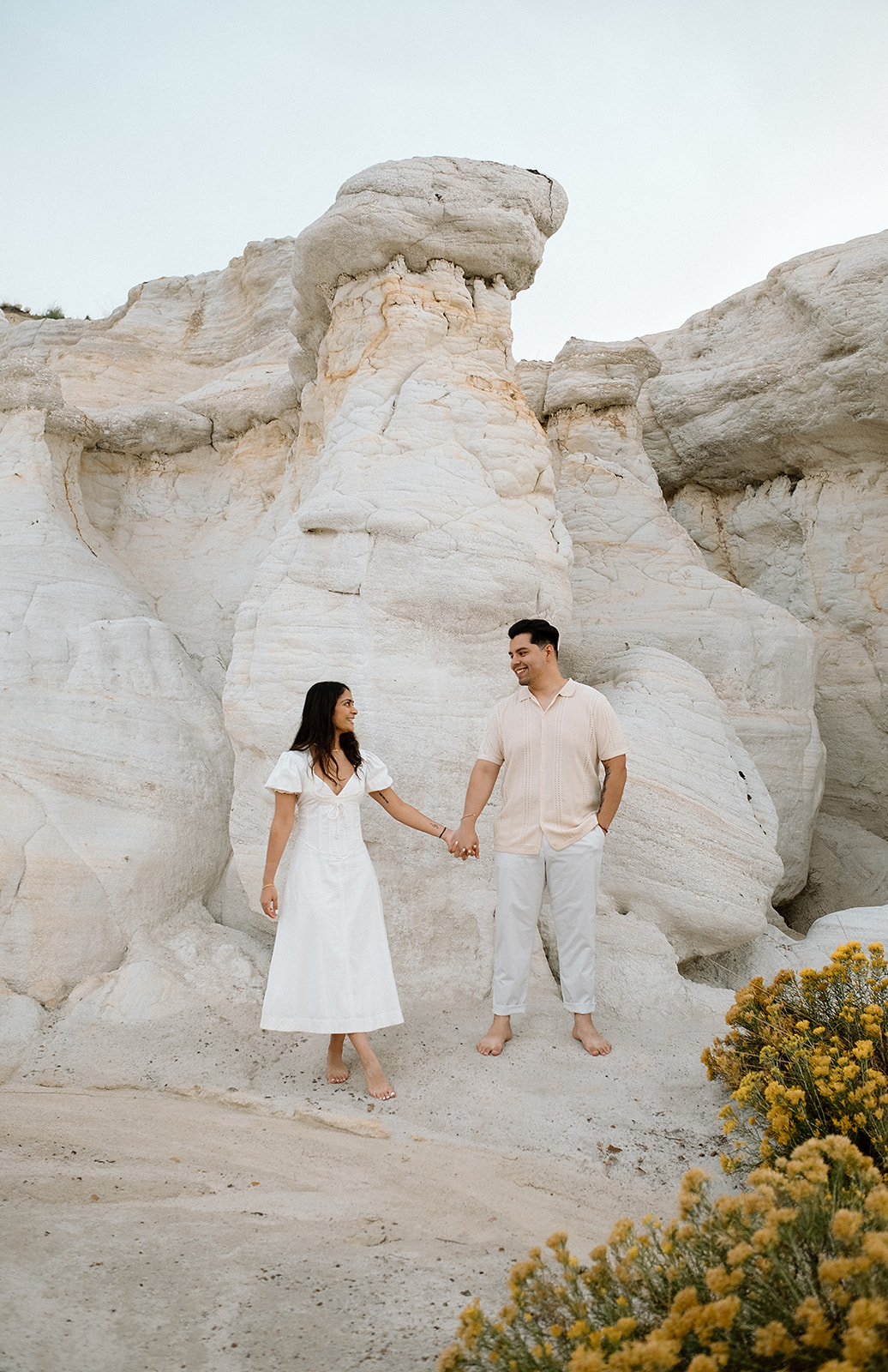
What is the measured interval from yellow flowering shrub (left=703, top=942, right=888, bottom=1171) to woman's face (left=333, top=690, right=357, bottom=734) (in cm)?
169

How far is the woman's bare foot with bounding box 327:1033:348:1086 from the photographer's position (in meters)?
3.23

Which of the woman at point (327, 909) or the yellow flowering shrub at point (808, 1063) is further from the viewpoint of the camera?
the woman at point (327, 909)

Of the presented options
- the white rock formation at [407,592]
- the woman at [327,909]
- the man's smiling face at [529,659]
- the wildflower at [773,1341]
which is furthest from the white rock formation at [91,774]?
the wildflower at [773,1341]

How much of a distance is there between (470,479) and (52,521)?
295cm

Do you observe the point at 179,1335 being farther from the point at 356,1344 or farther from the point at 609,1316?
the point at 609,1316

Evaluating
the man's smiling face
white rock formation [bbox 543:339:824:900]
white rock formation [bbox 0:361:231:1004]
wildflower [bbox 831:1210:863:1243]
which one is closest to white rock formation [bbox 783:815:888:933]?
white rock formation [bbox 543:339:824:900]

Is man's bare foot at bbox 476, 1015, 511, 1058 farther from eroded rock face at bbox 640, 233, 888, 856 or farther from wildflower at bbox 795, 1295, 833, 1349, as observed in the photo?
eroded rock face at bbox 640, 233, 888, 856

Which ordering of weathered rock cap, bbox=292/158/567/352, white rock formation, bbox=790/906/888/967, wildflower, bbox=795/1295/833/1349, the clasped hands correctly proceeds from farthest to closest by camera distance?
weathered rock cap, bbox=292/158/567/352, white rock formation, bbox=790/906/888/967, the clasped hands, wildflower, bbox=795/1295/833/1349

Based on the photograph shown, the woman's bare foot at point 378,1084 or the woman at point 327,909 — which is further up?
the woman at point 327,909

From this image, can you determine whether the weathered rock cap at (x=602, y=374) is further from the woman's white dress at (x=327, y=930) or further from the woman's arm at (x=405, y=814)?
the woman's white dress at (x=327, y=930)

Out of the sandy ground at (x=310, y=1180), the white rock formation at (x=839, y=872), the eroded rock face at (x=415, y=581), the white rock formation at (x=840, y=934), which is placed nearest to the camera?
the sandy ground at (x=310, y=1180)

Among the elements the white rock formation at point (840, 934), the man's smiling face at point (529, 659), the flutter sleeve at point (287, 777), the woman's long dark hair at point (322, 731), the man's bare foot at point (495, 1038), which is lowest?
the man's bare foot at point (495, 1038)

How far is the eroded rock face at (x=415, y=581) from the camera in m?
4.09

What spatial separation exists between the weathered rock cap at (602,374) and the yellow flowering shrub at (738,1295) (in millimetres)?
7071
